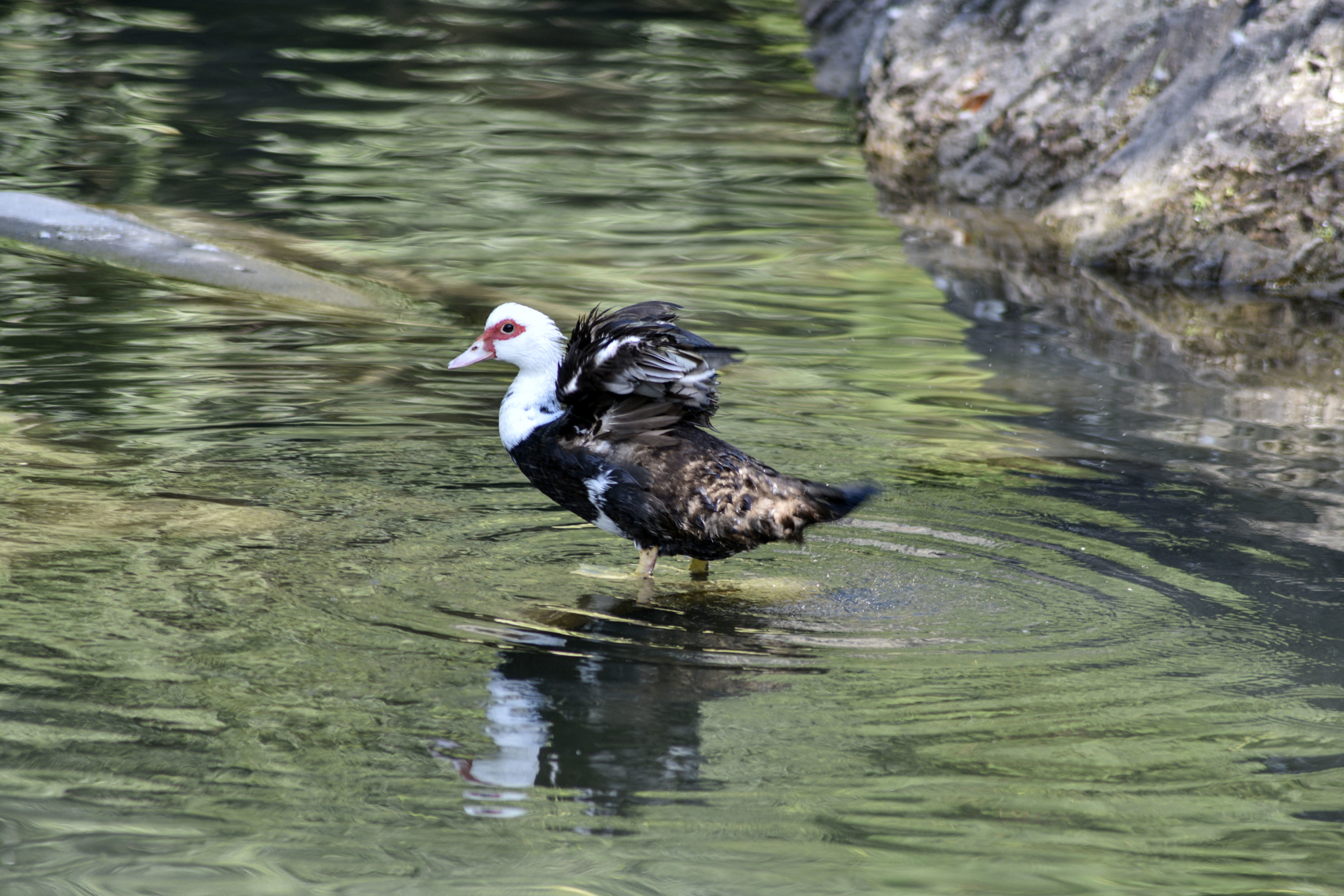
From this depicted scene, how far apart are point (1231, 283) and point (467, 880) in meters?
7.91

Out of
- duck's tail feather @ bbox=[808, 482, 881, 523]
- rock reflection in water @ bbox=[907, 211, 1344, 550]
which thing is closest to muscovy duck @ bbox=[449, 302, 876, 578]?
duck's tail feather @ bbox=[808, 482, 881, 523]

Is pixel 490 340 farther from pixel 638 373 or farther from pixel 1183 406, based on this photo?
pixel 1183 406

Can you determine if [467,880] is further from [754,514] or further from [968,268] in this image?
[968,268]

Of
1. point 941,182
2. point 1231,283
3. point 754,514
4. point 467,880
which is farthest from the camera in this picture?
point 941,182

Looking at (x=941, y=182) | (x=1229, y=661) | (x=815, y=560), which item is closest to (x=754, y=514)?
(x=815, y=560)

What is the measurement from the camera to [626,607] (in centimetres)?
512

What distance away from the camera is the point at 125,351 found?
7.49 meters

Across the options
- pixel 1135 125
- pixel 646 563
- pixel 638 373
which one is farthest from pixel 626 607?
pixel 1135 125

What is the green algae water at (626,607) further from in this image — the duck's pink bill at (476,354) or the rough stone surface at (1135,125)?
the rough stone surface at (1135,125)

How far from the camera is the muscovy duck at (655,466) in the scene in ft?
17.3

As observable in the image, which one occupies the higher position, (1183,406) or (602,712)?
(1183,406)

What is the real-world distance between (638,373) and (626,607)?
809 mm

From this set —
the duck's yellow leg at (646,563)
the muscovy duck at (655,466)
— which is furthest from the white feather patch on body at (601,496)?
the duck's yellow leg at (646,563)

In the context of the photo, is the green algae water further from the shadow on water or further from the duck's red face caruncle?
the duck's red face caruncle
